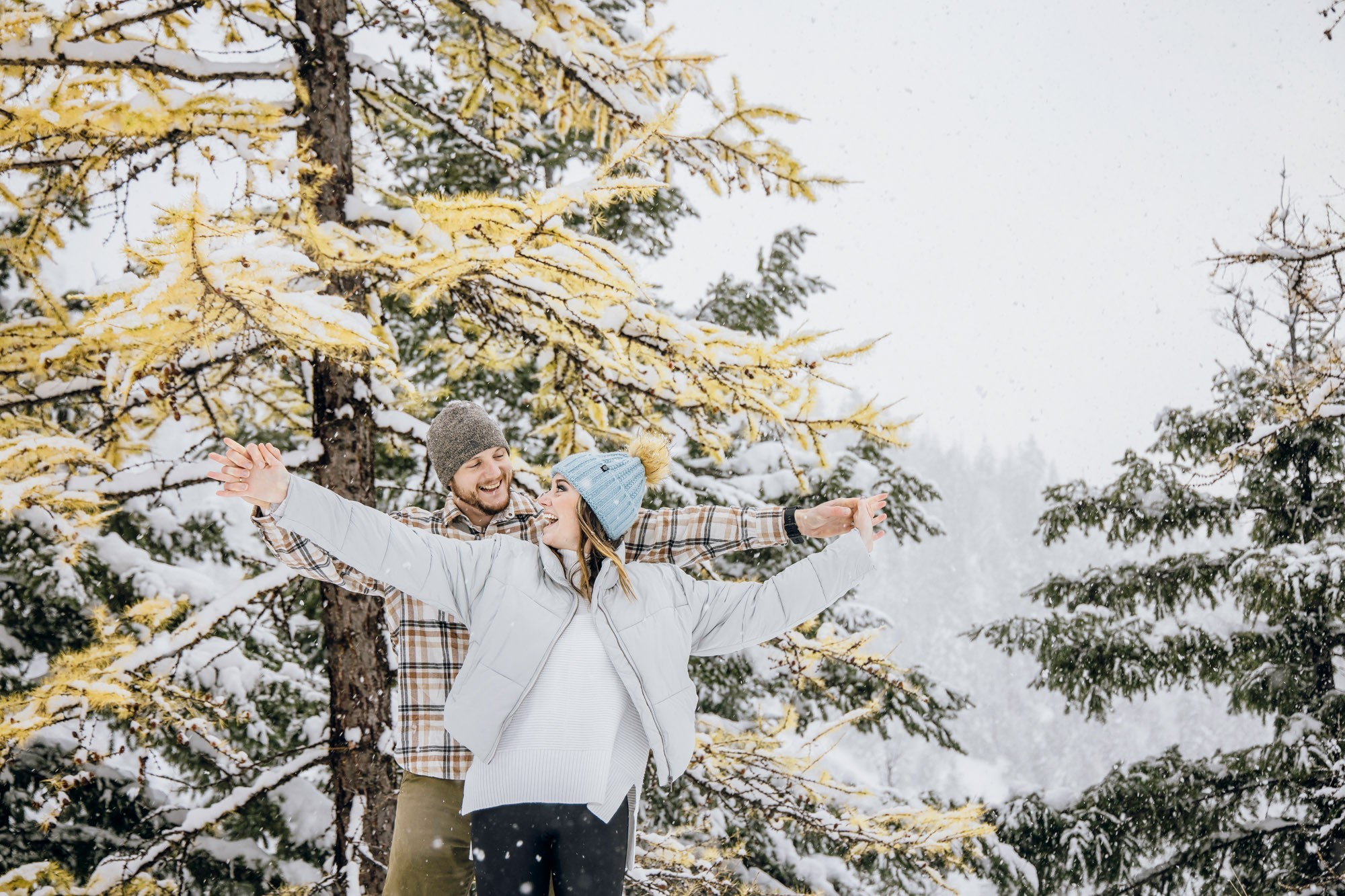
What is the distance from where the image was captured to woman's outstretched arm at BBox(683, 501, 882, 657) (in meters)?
2.33

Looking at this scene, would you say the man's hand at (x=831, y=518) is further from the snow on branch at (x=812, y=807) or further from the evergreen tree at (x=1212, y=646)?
the evergreen tree at (x=1212, y=646)

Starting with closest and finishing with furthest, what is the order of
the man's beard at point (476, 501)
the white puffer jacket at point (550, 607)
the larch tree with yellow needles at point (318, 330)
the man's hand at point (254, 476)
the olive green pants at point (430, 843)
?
the man's hand at point (254, 476) < the white puffer jacket at point (550, 607) < the olive green pants at point (430, 843) < the larch tree with yellow needles at point (318, 330) < the man's beard at point (476, 501)

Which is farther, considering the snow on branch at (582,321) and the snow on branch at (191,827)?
the snow on branch at (191,827)

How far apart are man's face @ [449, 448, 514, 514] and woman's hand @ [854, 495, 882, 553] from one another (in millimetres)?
1354

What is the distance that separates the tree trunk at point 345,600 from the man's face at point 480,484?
0.98 metres

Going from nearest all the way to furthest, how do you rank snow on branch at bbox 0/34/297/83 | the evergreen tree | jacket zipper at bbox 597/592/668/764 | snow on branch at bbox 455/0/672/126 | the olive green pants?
jacket zipper at bbox 597/592/668/764, the olive green pants, snow on branch at bbox 0/34/297/83, snow on branch at bbox 455/0/672/126, the evergreen tree

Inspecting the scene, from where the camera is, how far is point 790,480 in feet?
20.5

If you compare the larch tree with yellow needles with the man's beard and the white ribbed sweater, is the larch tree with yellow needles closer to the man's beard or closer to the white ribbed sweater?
the man's beard

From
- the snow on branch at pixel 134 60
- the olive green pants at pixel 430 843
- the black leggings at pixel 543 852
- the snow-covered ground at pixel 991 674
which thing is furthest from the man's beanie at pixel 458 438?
the snow-covered ground at pixel 991 674

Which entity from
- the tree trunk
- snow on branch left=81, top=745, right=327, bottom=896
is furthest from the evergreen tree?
snow on branch left=81, top=745, right=327, bottom=896

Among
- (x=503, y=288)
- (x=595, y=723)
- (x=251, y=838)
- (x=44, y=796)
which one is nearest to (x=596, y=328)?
(x=503, y=288)

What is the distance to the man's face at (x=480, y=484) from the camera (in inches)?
114

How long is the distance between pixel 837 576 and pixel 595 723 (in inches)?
33.5

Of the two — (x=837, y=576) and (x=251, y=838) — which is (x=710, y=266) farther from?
(x=251, y=838)
